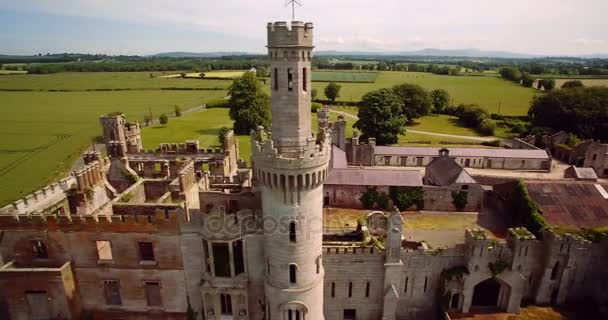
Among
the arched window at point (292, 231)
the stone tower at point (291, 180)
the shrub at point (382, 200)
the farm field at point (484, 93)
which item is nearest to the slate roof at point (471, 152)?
the shrub at point (382, 200)

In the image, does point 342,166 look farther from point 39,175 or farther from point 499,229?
A: point 39,175

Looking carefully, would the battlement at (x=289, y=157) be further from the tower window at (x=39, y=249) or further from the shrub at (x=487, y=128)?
the shrub at (x=487, y=128)

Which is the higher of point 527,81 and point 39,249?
point 527,81

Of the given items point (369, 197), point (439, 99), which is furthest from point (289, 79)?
point (439, 99)

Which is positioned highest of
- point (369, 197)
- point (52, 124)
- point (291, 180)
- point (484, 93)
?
point (291, 180)

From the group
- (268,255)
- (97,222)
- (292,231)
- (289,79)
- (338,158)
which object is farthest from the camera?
(338,158)

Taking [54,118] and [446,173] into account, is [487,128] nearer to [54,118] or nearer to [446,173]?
[446,173]
